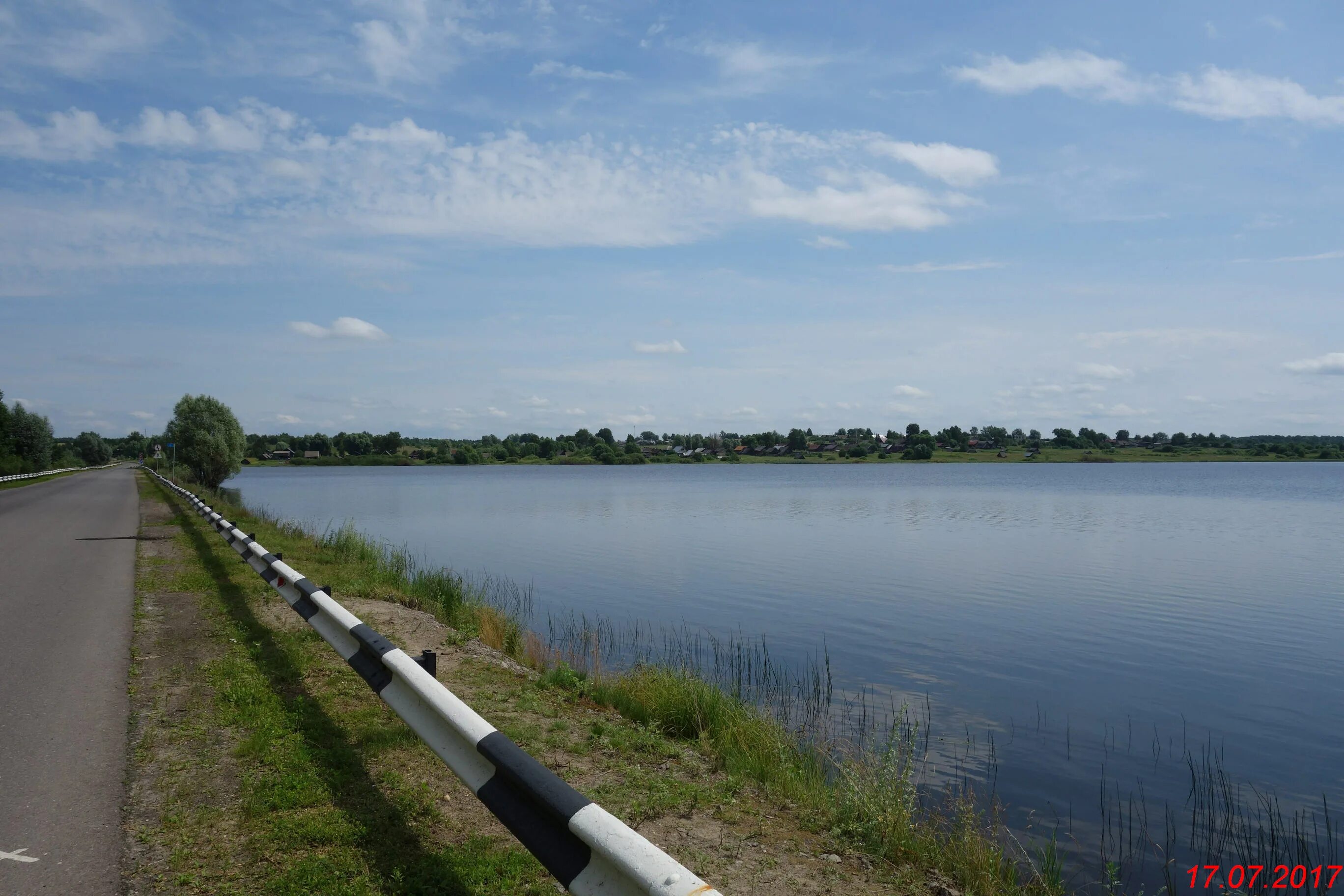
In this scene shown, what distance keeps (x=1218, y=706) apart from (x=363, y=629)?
1116 cm

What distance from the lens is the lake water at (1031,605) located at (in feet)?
31.8

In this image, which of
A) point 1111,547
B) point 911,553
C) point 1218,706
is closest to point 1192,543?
point 1111,547

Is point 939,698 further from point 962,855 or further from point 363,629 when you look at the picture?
point 363,629

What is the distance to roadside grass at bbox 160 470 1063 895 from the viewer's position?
5512 millimetres

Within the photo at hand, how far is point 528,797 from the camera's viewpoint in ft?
12.5

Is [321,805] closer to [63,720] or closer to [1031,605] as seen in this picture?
[63,720]

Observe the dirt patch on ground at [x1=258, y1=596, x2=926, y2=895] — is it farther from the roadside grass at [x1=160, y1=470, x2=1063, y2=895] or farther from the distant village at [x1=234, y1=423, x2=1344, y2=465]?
the distant village at [x1=234, y1=423, x2=1344, y2=465]

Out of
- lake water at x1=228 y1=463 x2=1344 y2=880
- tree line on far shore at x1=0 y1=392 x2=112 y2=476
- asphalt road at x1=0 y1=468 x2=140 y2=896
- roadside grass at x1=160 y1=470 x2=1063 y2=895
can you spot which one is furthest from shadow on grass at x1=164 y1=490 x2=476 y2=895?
tree line on far shore at x1=0 y1=392 x2=112 y2=476

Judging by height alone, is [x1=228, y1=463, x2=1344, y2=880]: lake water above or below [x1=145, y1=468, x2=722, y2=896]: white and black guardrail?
below

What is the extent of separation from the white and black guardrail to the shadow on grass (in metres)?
0.44

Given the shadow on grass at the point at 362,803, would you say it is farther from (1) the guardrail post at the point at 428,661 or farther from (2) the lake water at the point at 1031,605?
(2) the lake water at the point at 1031,605

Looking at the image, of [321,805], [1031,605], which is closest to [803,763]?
[321,805]

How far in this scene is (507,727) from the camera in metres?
6.70

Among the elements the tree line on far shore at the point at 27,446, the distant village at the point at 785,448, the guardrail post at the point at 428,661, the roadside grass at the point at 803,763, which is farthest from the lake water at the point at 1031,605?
the distant village at the point at 785,448
